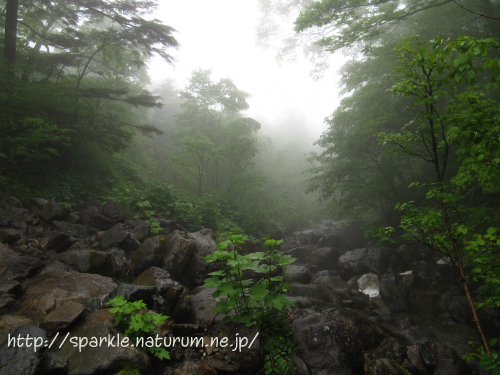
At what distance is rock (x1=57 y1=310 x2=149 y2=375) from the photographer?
2834 mm

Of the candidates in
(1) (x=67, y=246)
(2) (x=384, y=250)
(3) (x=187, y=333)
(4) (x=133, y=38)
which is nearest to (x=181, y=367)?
(3) (x=187, y=333)

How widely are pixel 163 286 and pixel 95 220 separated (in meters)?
3.96

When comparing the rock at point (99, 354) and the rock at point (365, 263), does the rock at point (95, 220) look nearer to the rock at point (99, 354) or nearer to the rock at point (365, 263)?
the rock at point (99, 354)

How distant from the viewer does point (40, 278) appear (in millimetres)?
4352

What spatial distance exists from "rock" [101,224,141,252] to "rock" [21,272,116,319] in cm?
168

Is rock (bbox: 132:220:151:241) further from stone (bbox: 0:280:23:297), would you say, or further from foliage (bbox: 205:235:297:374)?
foliage (bbox: 205:235:297:374)

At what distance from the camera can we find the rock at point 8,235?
5.24m

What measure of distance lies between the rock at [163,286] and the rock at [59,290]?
678 millimetres

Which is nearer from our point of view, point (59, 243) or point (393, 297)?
point (59, 243)

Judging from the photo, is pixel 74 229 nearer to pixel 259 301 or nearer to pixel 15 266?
pixel 15 266

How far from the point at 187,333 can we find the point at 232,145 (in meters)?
15.8

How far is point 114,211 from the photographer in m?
7.78

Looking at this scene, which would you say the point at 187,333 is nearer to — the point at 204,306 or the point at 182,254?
the point at 204,306

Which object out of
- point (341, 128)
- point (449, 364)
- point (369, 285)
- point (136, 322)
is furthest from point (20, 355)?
point (341, 128)
